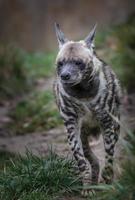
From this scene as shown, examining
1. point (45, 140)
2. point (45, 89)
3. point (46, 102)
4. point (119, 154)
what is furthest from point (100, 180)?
point (45, 89)

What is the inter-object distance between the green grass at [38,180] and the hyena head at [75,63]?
0.83m

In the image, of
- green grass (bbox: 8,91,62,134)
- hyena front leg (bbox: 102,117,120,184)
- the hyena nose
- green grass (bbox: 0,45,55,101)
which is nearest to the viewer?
the hyena nose

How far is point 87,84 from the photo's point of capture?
7.51 m

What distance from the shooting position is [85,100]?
7.52 m

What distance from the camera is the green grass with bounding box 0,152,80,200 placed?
6977mm

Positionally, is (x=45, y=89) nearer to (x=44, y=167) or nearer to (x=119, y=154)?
(x=119, y=154)

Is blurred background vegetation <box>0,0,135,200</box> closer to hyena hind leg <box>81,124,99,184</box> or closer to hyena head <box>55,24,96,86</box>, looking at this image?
hyena hind leg <box>81,124,99,184</box>

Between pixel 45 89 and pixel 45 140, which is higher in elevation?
pixel 45 89

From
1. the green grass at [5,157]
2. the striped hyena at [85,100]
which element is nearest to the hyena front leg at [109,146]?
the striped hyena at [85,100]

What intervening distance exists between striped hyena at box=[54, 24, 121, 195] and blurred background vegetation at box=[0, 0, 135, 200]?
313 millimetres

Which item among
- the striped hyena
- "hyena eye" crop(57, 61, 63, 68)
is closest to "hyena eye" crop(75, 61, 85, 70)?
the striped hyena

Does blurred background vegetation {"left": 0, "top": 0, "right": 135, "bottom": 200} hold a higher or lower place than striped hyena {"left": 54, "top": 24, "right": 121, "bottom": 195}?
higher

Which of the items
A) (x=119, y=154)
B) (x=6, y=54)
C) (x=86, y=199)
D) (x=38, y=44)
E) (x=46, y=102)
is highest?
(x=38, y=44)

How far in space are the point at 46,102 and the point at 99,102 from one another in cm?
457
